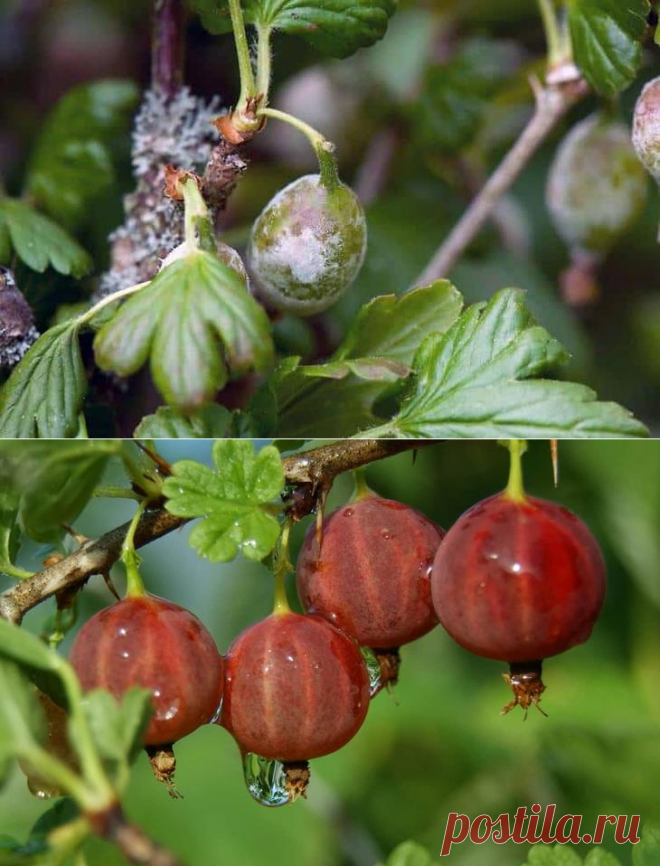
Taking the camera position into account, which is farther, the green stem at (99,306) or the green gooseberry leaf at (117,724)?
the green stem at (99,306)

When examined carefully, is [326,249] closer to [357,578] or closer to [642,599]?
[357,578]

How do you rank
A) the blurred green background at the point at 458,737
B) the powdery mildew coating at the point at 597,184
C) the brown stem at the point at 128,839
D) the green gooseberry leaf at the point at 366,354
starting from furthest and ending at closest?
the blurred green background at the point at 458,737 → the powdery mildew coating at the point at 597,184 → the green gooseberry leaf at the point at 366,354 → the brown stem at the point at 128,839

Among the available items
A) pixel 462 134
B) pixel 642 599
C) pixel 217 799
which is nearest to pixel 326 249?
pixel 462 134

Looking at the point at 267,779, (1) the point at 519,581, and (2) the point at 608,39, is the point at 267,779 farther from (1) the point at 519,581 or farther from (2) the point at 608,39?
(2) the point at 608,39

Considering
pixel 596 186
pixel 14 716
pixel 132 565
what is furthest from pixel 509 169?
pixel 14 716

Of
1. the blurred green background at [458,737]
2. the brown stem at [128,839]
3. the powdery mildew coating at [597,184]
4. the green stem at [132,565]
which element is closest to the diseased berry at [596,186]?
the powdery mildew coating at [597,184]

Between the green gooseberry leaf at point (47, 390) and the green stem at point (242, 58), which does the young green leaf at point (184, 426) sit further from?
the green stem at point (242, 58)
